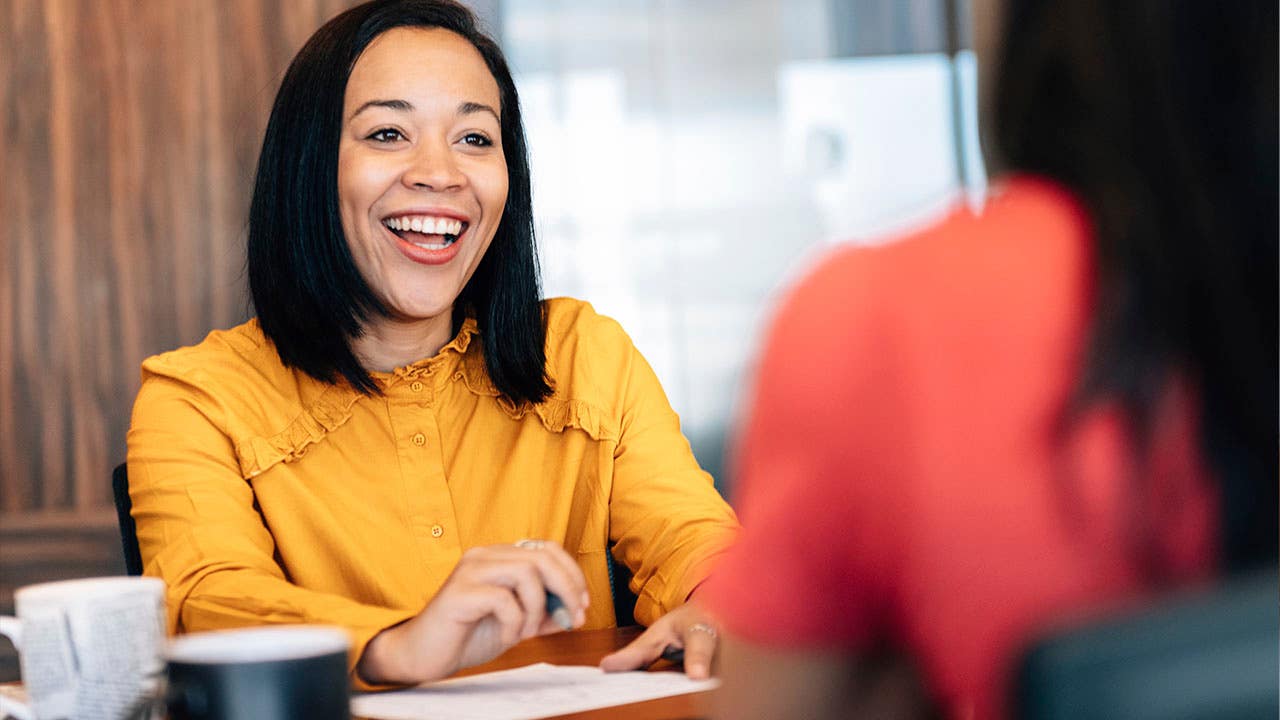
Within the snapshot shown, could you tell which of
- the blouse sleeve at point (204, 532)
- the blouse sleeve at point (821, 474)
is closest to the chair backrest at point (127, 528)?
the blouse sleeve at point (204, 532)

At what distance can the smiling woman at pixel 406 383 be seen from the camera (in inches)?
61.2

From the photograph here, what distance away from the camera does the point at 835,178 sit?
11.1 ft

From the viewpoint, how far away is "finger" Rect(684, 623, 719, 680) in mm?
1125

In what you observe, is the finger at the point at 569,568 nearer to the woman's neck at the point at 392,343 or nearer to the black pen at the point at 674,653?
the black pen at the point at 674,653

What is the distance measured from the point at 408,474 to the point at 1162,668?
1353 mm

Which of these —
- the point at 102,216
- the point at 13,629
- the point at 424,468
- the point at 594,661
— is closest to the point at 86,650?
the point at 13,629

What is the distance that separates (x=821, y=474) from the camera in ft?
1.75

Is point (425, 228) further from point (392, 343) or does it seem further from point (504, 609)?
point (504, 609)

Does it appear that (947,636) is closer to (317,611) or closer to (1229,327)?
(1229,327)

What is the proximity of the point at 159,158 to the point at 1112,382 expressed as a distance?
105 inches

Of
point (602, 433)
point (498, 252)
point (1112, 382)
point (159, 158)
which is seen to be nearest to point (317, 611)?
point (602, 433)

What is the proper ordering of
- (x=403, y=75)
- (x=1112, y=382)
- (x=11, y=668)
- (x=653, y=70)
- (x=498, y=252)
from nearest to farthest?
(x=1112, y=382), (x=403, y=75), (x=498, y=252), (x=11, y=668), (x=653, y=70)

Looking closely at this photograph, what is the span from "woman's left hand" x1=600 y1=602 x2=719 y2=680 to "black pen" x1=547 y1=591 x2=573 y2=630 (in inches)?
5.0

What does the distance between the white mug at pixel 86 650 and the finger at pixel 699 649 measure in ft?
1.56
